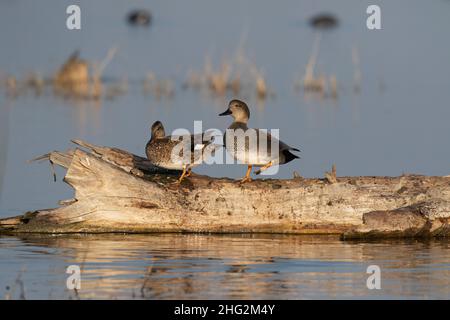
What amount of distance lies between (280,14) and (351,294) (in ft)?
104

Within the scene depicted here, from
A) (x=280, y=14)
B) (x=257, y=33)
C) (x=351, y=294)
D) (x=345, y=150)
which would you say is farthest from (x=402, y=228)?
(x=280, y=14)

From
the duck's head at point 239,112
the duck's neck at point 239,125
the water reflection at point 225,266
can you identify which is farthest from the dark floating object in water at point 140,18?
the water reflection at point 225,266

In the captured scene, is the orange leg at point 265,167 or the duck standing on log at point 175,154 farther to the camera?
the orange leg at point 265,167

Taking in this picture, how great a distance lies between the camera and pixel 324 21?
123 ft

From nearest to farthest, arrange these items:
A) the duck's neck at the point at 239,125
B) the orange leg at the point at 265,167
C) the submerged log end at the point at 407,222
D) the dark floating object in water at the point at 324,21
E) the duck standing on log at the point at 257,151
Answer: the submerged log end at the point at 407,222
the duck standing on log at the point at 257,151
the orange leg at the point at 265,167
the duck's neck at the point at 239,125
the dark floating object in water at the point at 324,21

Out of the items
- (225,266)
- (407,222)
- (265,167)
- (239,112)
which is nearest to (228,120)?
(239,112)

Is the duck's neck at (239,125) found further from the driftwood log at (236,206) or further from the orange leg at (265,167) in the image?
the driftwood log at (236,206)

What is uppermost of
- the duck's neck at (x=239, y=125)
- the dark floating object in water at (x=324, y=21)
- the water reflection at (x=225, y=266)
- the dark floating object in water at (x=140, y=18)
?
the dark floating object in water at (x=140, y=18)

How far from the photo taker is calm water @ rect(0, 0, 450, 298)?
360 inches

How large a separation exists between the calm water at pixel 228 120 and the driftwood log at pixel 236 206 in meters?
0.23

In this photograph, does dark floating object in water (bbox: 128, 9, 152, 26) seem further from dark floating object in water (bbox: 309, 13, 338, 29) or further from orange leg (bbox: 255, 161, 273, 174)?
orange leg (bbox: 255, 161, 273, 174)

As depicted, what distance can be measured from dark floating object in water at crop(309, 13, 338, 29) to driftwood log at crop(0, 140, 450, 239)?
86.0 ft

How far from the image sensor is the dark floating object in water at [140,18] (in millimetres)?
38594

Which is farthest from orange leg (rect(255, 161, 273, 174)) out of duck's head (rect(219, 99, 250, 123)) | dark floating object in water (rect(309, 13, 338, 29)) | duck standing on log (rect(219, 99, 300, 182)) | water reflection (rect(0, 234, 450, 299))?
dark floating object in water (rect(309, 13, 338, 29))
